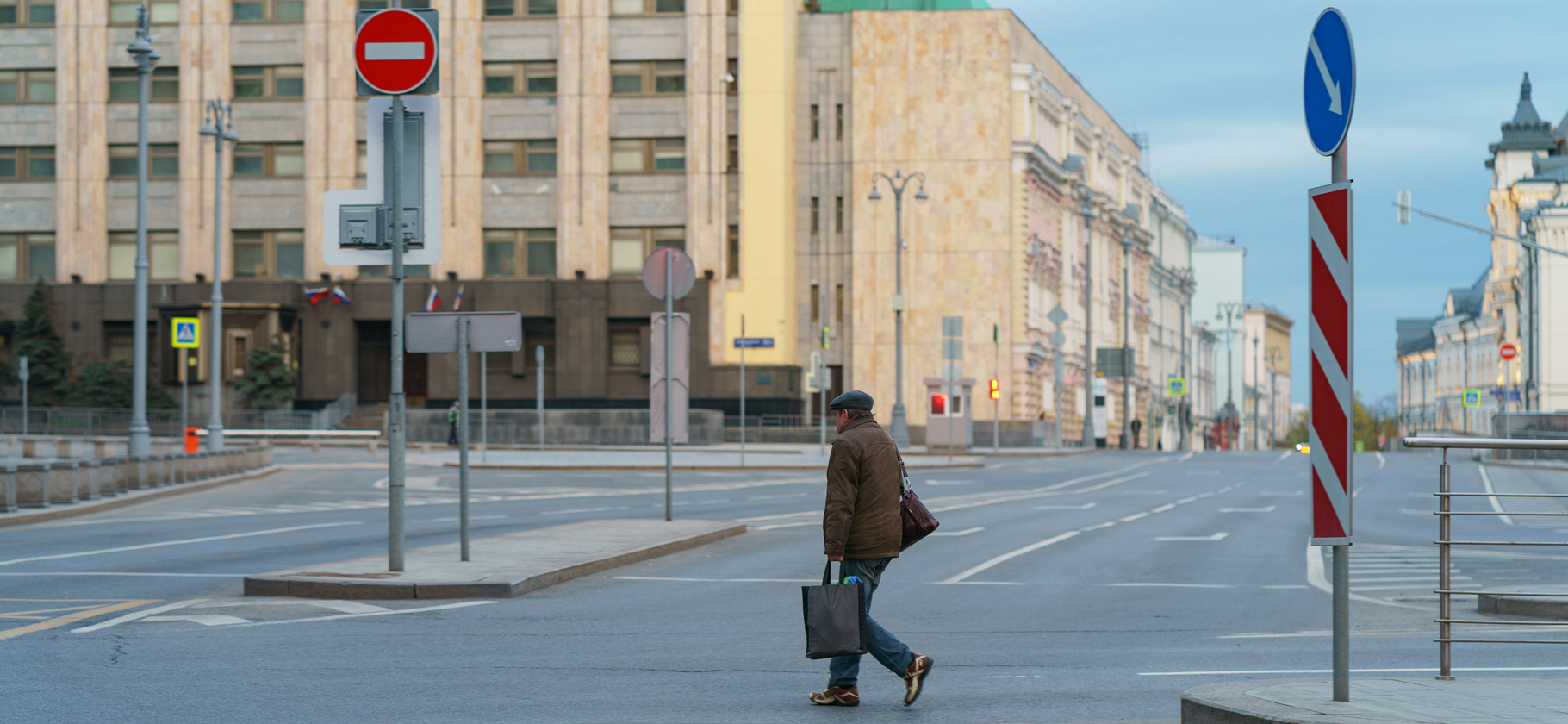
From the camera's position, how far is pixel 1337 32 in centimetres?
690

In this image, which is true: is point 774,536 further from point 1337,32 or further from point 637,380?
point 637,380

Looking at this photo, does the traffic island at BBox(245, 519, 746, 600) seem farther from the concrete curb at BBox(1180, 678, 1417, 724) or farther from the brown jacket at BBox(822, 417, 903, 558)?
the concrete curb at BBox(1180, 678, 1417, 724)

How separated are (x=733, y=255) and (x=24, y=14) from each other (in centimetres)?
2917

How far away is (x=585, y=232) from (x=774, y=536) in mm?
43723

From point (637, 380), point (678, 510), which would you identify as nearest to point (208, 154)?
point (637, 380)

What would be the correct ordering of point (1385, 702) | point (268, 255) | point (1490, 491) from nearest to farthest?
point (1385, 702)
point (1490, 491)
point (268, 255)

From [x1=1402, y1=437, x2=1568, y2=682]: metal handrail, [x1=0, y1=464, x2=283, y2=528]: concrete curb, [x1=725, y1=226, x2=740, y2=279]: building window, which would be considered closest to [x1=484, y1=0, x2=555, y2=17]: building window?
[x1=725, y1=226, x2=740, y2=279]: building window

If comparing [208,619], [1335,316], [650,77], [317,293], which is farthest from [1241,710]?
[317,293]

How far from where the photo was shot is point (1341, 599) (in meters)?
6.84

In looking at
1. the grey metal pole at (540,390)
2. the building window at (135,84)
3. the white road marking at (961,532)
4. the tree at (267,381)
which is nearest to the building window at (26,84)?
the building window at (135,84)

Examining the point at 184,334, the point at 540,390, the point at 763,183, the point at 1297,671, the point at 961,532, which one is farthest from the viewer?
the point at 763,183

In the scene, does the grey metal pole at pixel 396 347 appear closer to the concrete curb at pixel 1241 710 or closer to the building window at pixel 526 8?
the concrete curb at pixel 1241 710

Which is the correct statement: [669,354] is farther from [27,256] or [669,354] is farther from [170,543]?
[27,256]

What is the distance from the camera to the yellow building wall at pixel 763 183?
62.9 meters
